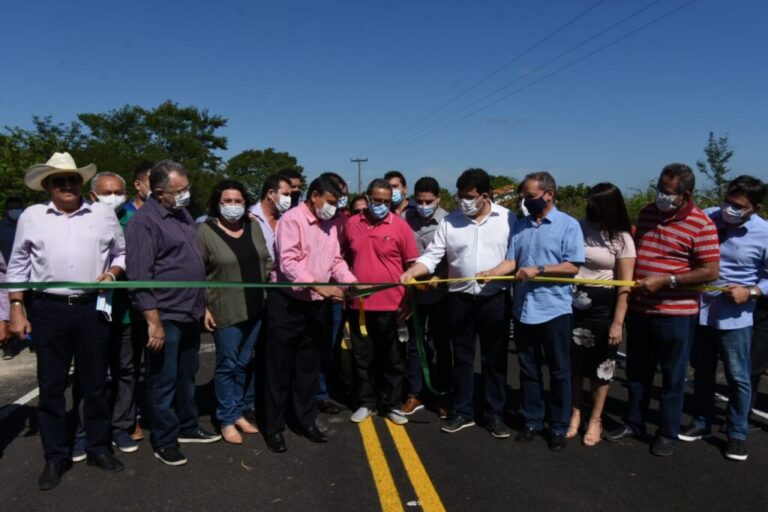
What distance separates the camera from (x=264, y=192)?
5.82 metres

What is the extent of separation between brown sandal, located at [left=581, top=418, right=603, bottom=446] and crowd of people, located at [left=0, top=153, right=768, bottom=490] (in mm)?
18

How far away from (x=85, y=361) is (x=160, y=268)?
835 mm

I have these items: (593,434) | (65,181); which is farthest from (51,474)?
(593,434)

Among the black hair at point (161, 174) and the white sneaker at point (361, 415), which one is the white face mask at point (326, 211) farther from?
the white sneaker at point (361, 415)

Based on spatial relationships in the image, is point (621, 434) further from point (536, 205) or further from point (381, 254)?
point (381, 254)

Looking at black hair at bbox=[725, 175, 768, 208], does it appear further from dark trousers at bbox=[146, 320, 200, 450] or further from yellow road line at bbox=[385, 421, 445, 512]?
dark trousers at bbox=[146, 320, 200, 450]

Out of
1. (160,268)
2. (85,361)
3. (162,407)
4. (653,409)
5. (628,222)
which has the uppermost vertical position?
(628,222)

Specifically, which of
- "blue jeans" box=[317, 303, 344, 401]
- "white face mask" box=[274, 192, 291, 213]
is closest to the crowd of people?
"blue jeans" box=[317, 303, 344, 401]

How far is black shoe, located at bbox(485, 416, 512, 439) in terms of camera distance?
186 inches

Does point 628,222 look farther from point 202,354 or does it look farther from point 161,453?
point 202,354

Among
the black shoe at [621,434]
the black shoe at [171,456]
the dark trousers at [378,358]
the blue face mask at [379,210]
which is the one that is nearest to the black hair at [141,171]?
the blue face mask at [379,210]

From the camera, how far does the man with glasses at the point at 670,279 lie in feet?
14.0

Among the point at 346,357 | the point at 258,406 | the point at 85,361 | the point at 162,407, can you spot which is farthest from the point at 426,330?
the point at 85,361

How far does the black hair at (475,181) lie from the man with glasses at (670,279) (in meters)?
Answer: 1.28
